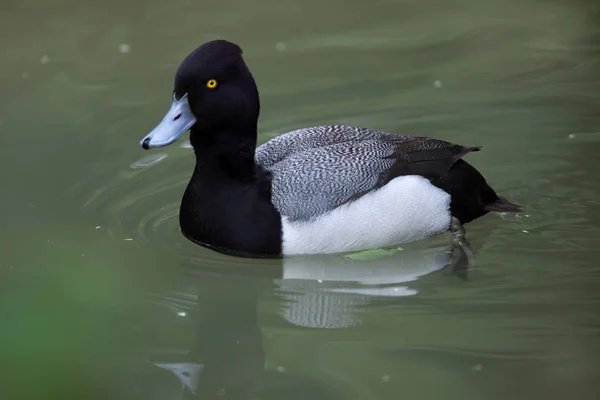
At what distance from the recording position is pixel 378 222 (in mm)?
5609

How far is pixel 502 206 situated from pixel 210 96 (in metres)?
2.10

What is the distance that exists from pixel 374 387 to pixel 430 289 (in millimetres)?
1216

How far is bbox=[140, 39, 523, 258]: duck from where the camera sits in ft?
17.9

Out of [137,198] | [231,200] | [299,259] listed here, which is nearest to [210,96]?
[231,200]

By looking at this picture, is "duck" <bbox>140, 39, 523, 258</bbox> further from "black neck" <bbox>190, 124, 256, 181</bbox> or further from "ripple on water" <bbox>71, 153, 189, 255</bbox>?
"ripple on water" <bbox>71, 153, 189, 255</bbox>

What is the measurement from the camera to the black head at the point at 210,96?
5.38m

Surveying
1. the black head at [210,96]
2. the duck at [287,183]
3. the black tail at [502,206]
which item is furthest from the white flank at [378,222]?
the black head at [210,96]

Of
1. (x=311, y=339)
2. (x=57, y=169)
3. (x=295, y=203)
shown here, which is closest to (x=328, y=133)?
(x=295, y=203)

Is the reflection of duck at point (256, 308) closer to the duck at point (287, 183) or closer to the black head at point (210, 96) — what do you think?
the duck at point (287, 183)

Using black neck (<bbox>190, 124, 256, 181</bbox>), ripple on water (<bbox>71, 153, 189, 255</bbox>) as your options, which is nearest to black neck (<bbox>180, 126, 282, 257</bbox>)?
black neck (<bbox>190, 124, 256, 181</bbox>)

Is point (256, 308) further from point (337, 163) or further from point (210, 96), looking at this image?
point (210, 96)

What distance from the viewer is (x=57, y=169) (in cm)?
701

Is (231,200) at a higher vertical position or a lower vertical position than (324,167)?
lower

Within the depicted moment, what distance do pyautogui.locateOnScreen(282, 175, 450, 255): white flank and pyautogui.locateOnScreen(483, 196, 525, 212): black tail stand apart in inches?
14.0
